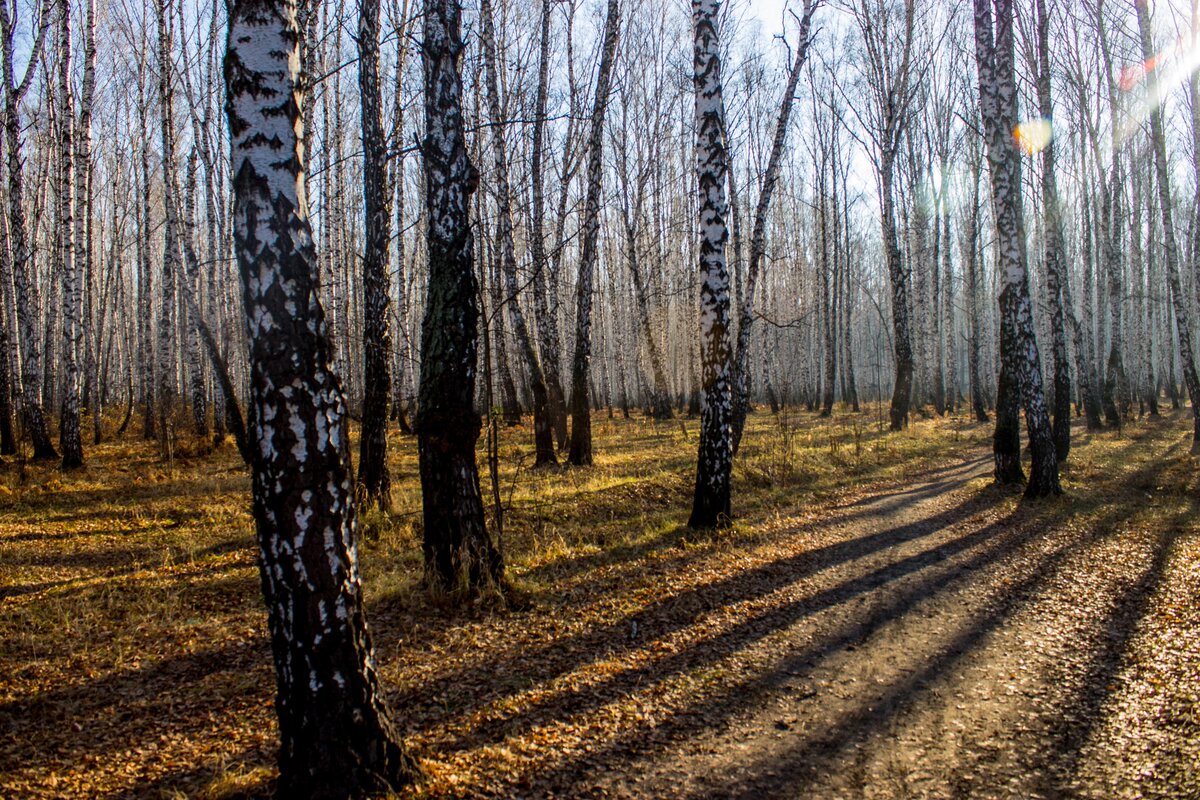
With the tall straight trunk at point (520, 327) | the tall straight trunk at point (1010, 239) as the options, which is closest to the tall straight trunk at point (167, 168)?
the tall straight trunk at point (520, 327)

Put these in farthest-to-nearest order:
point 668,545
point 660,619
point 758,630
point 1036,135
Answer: point 1036,135 → point 668,545 → point 660,619 → point 758,630

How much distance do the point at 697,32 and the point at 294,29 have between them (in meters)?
5.85

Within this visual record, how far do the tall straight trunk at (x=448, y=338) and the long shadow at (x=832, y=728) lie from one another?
2109 millimetres

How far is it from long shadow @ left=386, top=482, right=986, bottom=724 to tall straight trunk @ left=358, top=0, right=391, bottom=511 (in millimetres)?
4018

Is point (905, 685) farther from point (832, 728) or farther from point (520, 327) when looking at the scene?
point (520, 327)

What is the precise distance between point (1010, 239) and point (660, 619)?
7769mm

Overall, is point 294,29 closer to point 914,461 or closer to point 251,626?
point 251,626

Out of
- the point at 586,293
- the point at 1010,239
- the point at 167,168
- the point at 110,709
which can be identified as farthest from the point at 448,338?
the point at 167,168

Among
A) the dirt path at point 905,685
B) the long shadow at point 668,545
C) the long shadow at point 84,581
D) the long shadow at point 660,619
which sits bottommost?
the dirt path at point 905,685

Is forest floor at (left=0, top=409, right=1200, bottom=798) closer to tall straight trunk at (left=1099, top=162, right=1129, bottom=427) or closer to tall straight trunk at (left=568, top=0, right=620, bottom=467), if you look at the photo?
tall straight trunk at (left=568, top=0, right=620, bottom=467)

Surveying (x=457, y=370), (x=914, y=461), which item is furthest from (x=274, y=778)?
(x=914, y=461)

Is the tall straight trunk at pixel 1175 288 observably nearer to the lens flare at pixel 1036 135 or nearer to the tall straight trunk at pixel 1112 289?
the lens flare at pixel 1036 135

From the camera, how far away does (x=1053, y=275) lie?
1277 centimetres

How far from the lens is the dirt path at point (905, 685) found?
3074mm
